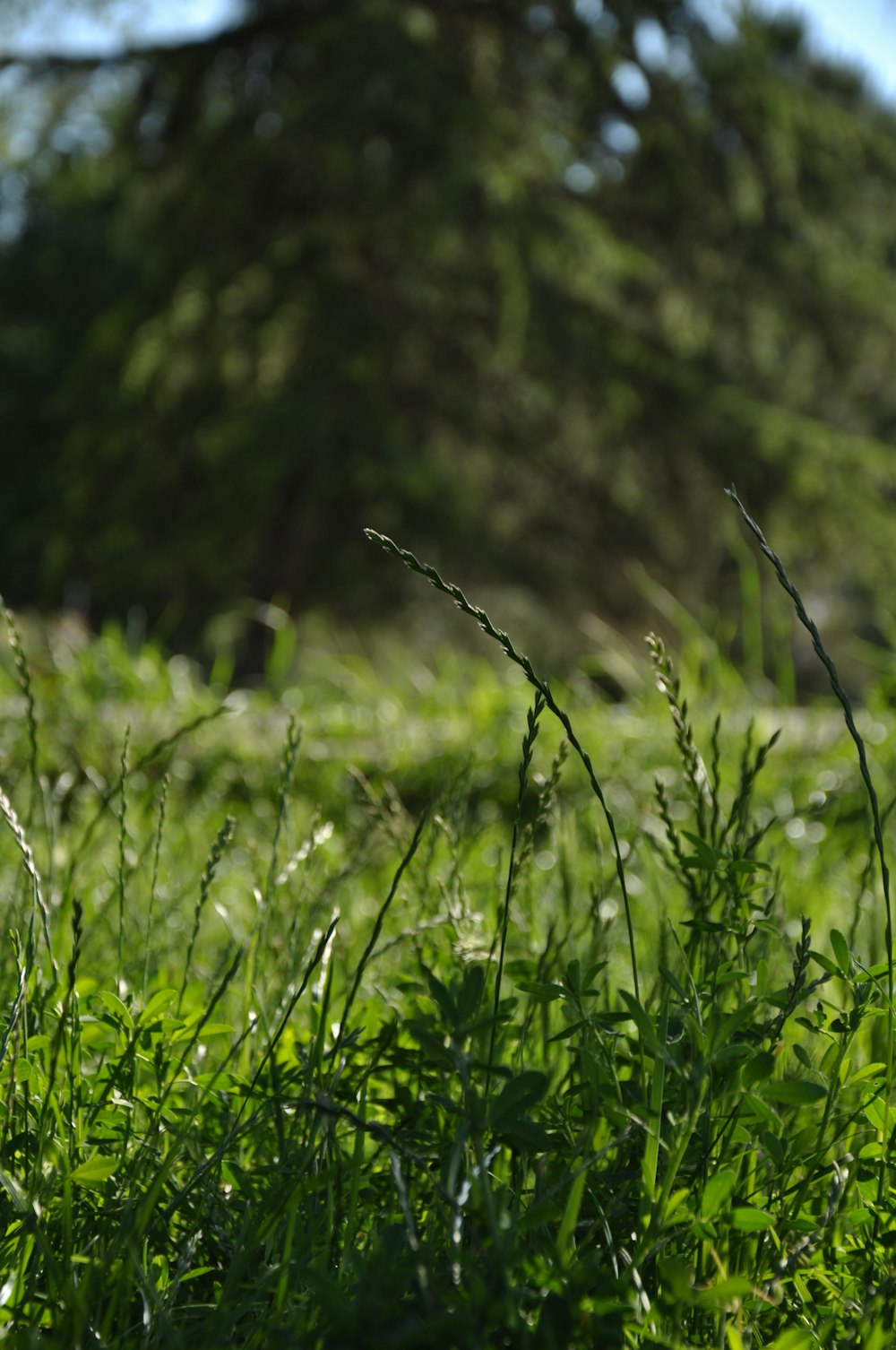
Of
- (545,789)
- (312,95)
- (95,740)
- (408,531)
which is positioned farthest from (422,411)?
(545,789)

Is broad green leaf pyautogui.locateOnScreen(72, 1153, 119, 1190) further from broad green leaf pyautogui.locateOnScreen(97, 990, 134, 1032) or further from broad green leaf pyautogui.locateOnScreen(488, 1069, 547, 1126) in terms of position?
broad green leaf pyautogui.locateOnScreen(488, 1069, 547, 1126)

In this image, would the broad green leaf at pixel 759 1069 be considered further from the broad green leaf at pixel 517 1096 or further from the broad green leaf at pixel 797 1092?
the broad green leaf at pixel 517 1096

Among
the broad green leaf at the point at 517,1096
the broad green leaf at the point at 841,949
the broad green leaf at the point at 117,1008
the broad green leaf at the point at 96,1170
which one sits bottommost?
the broad green leaf at the point at 96,1170

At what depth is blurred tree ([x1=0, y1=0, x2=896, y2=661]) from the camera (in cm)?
949

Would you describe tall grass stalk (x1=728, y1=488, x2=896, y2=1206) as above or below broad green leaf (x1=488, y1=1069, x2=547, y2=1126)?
above

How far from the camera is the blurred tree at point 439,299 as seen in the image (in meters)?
9.49

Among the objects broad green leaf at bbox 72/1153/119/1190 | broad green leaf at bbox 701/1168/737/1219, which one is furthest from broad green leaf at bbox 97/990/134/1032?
broad green leaf at bbox 701/1168/737/1219

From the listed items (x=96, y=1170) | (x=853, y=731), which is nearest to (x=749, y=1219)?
(x=853, y=731)

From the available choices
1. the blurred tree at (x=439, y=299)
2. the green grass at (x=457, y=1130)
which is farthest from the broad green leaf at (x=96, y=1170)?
the blurred tree at (x=439, y=299)

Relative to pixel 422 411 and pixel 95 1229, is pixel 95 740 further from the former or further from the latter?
pixel 422 411

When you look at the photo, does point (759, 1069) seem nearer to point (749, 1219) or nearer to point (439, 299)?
point (749, 1219)

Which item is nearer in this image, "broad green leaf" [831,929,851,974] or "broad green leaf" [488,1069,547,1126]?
"broad green leaf" [488,1069,547,1126]

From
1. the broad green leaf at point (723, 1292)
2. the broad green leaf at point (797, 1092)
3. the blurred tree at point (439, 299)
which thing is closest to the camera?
the broad green leaf at point (723, 1292)

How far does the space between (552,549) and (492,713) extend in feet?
24.2
